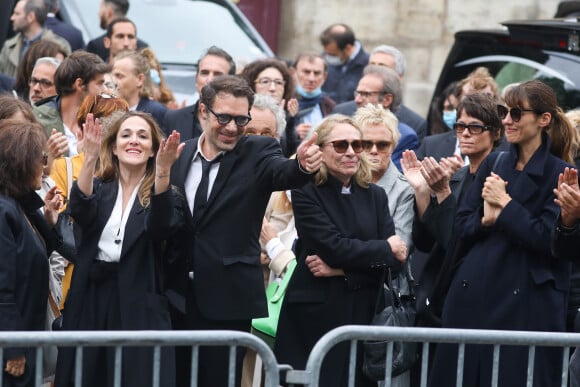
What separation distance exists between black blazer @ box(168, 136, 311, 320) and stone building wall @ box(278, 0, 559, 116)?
11.2 metres

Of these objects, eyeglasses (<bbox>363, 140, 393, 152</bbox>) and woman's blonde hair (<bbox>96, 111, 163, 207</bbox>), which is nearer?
woman's blonde hair (<bbox>96, 111, 163, 207</bbox>)

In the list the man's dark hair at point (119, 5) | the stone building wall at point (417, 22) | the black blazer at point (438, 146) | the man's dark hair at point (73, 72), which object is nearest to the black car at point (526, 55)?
the black blazer at point (438, 146)

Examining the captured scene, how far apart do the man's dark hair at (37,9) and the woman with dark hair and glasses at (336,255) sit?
17.3 ft

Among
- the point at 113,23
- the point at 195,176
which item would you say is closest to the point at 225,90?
the point at 195,176

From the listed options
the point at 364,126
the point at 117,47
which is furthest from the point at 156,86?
the point at 364,126

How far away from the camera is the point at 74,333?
5406 millimetres

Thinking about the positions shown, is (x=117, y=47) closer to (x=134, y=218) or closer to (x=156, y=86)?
(x=156, y=86)

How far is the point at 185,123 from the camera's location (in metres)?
9.39

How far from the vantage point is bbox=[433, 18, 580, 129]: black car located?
984cm

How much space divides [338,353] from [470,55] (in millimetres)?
4616

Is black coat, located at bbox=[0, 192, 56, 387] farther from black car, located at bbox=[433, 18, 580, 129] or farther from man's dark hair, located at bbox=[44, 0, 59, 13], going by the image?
man's dark hair, located at bbox=[44, 0, 59, 13]

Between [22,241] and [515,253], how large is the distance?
99.5 inches

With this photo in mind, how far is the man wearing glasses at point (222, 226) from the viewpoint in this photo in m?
6.96

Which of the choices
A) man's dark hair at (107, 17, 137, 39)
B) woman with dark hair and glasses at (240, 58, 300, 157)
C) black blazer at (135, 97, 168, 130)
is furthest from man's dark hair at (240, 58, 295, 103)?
man's dark hair at (107, 17, 137, 39)
